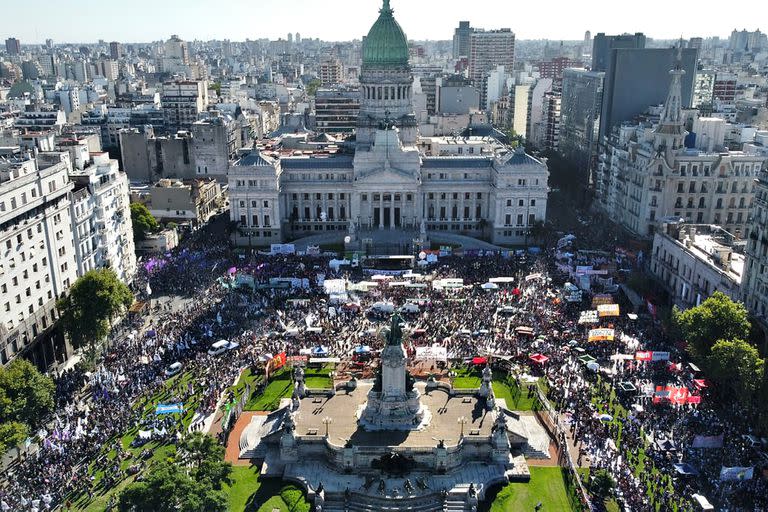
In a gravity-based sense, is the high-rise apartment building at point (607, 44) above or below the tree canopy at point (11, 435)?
above

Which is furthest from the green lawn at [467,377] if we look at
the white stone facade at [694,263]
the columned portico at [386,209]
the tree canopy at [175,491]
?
the columned portico at [386,209]

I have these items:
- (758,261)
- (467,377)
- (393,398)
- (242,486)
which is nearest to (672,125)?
(758,261)

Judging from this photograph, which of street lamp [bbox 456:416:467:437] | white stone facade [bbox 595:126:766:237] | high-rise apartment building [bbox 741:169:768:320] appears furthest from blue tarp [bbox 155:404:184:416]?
white stone facade [bbox 595:126:766:237]

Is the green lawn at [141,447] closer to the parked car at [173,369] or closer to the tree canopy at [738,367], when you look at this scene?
the parked car at [173,369]

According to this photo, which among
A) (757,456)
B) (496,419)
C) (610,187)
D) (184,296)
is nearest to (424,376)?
(496,419)

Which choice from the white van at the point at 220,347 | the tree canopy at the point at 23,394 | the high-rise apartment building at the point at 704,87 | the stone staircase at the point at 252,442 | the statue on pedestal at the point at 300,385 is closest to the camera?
the tree canopy at the point at 23,394

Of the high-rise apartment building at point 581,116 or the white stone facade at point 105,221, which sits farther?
the high-rise apartment building at point 581,116
